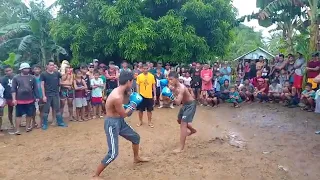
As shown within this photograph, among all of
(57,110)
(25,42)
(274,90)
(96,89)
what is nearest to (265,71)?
(274,90)

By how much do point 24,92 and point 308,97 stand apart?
8.02 m

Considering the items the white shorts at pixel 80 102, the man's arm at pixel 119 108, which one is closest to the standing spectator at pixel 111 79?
the white shorts at pixel 80 102

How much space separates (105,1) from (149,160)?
947cm

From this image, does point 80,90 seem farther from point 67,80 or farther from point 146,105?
point 146,105

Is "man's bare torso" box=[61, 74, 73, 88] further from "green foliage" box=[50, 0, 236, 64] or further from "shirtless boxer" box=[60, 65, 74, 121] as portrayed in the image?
"green foliage" box=[50, 0, 236, 64]

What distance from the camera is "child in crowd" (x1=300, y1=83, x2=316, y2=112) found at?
10125 mm

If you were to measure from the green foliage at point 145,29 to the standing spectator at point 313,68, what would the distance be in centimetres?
459

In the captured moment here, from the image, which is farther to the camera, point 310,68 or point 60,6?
point 60,6

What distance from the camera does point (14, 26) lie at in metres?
16.9

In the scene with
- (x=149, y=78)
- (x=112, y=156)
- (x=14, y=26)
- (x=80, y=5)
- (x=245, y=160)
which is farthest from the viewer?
(x=14, y=26)

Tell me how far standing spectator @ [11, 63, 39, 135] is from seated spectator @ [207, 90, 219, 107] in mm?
6079

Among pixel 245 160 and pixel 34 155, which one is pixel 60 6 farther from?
pixel 245 160

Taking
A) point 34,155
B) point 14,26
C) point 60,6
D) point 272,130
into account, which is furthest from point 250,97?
point 14,26

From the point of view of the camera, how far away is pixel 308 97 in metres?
10.2
